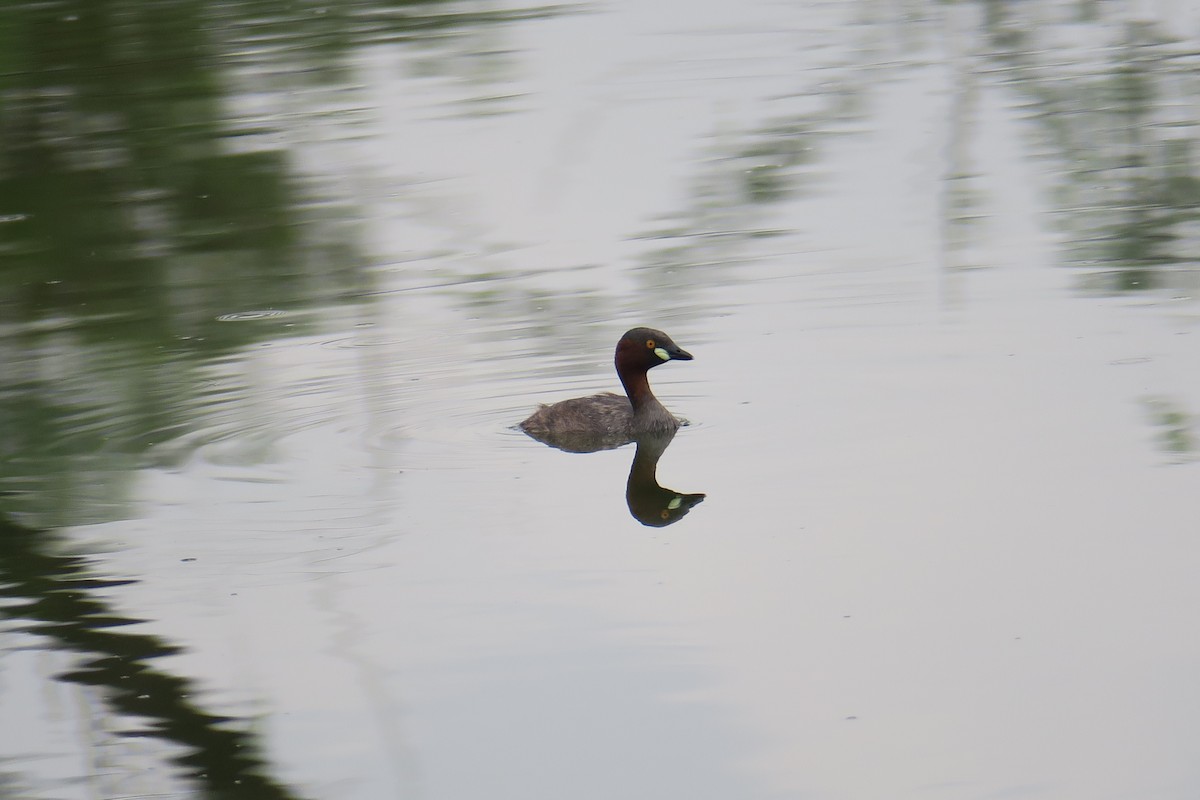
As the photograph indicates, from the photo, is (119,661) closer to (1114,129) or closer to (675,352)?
(675,352)

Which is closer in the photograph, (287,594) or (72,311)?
(287,594)

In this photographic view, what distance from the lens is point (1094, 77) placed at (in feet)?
50.5

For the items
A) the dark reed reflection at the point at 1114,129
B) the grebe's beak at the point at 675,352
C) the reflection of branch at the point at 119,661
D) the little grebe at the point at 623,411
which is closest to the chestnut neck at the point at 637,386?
the little grebe at the point at 623,411

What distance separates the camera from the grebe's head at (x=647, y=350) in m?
8.99

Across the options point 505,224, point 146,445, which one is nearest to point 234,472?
point 146,445

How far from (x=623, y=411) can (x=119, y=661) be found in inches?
128

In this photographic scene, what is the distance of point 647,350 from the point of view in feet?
29.6

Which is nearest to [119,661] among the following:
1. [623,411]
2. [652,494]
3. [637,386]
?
[652,494]

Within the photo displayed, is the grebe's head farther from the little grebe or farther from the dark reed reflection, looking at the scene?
the dark reed reflection

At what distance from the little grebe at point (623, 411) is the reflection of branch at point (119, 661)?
234 cm

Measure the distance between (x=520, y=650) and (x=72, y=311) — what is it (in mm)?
6104

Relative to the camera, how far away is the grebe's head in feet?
29.5

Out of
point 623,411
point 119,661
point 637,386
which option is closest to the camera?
point 119,661

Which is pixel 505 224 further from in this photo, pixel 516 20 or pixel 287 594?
pixel 516 20
